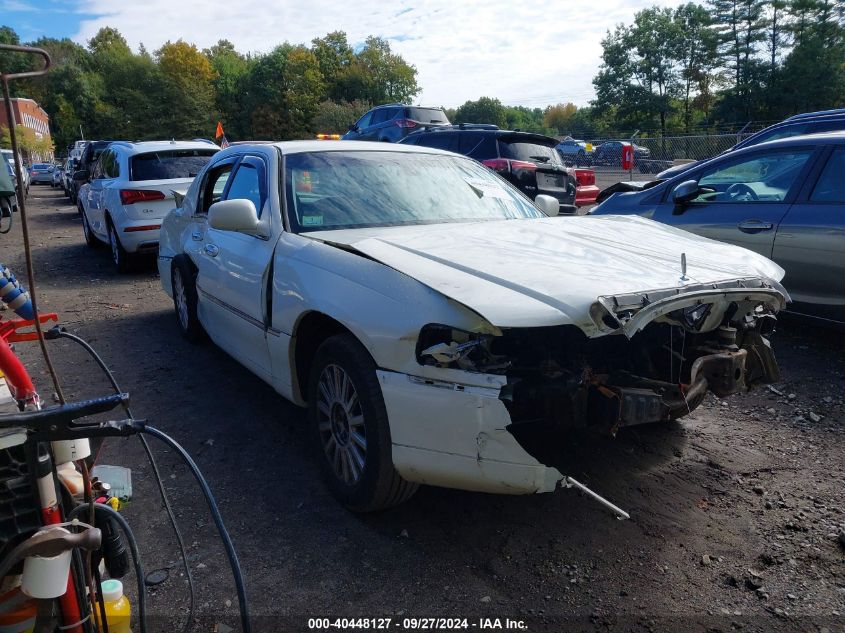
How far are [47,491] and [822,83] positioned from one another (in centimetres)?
4831

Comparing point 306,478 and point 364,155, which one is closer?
point 306,478

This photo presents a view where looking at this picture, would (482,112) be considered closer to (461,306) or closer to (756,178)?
(756,178)

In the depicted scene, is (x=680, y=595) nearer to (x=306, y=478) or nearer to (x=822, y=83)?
(x=306, y=478)

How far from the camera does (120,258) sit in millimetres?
9469

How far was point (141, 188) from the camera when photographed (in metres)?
8.98

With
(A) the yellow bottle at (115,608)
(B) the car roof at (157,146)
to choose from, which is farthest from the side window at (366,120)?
(A) the yellow bottle at (115,608)

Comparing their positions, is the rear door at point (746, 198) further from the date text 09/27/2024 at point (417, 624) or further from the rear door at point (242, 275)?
the date text 09/27/2024 at point (417, 624)

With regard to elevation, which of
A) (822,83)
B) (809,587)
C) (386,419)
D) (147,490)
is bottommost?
(809,587)

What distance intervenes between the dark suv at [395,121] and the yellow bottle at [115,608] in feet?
56.8

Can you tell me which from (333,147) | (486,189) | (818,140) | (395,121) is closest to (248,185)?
A: (333,147)

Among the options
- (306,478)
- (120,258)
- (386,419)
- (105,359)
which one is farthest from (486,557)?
(120,258)

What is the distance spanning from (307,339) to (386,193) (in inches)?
44.0

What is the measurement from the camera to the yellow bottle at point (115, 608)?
193 cm

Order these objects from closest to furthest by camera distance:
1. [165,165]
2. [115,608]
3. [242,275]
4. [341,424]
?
[115,608] < [341,424] < [242,275] < [165,165]
